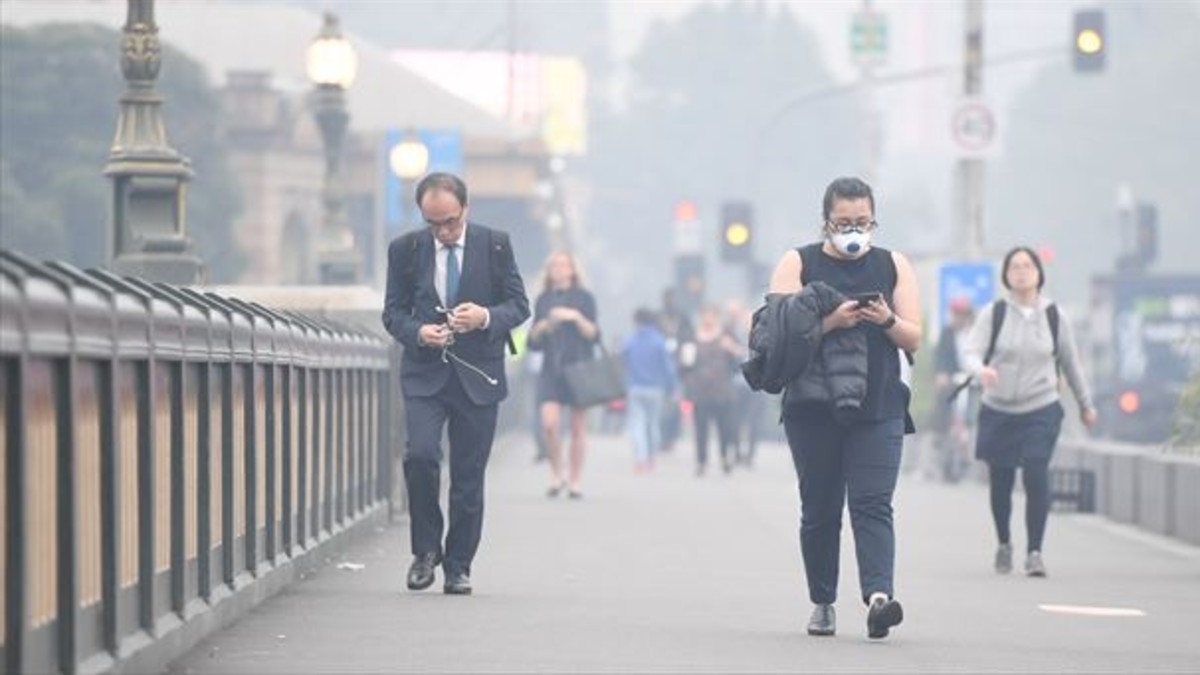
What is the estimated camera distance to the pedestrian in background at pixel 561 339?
2598 centimetres

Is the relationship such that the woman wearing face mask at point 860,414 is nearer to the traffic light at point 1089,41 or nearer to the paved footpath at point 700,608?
the paved footpath at point 700,608

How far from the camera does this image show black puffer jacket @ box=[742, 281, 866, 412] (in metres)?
12.4

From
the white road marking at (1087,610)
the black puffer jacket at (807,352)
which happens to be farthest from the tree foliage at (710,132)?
the black puffer jacket at (807,352)

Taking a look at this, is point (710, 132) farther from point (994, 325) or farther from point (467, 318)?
point (467, 318)

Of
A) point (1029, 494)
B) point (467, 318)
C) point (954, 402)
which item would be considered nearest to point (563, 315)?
point (954, 402)

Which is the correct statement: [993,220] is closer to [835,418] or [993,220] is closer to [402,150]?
[402,150]

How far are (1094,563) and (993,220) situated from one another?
496 ft

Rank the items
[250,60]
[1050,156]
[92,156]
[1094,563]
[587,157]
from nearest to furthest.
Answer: [1094,563], [92,156], [250,60], [1050,156], [587,157]

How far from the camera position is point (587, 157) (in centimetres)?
19688

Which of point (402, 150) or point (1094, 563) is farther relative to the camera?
point (402, 150)

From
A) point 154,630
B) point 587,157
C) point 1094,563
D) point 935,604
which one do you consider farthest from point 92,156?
point 587,157

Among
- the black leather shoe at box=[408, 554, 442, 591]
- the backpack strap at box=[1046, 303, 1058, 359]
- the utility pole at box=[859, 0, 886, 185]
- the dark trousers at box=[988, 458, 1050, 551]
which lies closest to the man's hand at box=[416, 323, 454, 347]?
the black leather shoe at box=[408, 554, 442, 591]

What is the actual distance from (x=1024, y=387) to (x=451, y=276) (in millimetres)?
3889

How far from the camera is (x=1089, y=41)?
39094 mm
